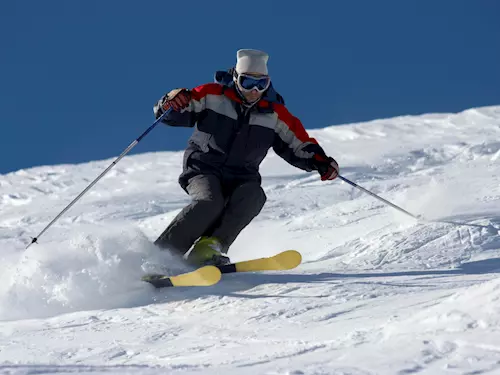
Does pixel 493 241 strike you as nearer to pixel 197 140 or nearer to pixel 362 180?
pixel 197 140

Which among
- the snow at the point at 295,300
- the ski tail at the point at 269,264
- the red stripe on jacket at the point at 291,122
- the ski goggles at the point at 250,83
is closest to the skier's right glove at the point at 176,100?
the ski goggles at the point at 250,83

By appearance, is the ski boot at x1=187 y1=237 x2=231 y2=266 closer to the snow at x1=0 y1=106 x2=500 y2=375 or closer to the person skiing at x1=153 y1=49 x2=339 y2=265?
the person skiing at x1=153 y1=49 x2=339 y2=265

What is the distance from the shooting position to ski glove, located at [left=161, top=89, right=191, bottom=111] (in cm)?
596

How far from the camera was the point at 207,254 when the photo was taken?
19.1 ft

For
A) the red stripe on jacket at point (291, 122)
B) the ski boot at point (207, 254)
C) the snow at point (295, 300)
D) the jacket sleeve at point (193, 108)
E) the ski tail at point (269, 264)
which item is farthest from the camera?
the red stripe on jacket at point (291, 122)

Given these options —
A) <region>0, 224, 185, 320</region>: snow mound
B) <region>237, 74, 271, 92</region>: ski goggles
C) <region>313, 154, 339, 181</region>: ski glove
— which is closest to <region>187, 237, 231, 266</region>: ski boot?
<region>0, 224, 185, 320</region>: snow mound

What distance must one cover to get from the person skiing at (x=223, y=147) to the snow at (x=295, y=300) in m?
0.34

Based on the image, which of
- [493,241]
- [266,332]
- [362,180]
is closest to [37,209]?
[362,180]

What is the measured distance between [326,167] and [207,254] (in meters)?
1.18

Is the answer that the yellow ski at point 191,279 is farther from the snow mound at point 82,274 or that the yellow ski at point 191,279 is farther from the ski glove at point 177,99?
the ski glove at point 177,99

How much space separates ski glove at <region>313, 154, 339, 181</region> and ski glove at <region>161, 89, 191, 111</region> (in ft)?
3.57

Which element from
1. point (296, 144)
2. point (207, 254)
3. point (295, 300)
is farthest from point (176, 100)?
point (295, 300)

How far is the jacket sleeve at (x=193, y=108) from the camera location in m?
6.06

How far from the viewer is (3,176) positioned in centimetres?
1667
